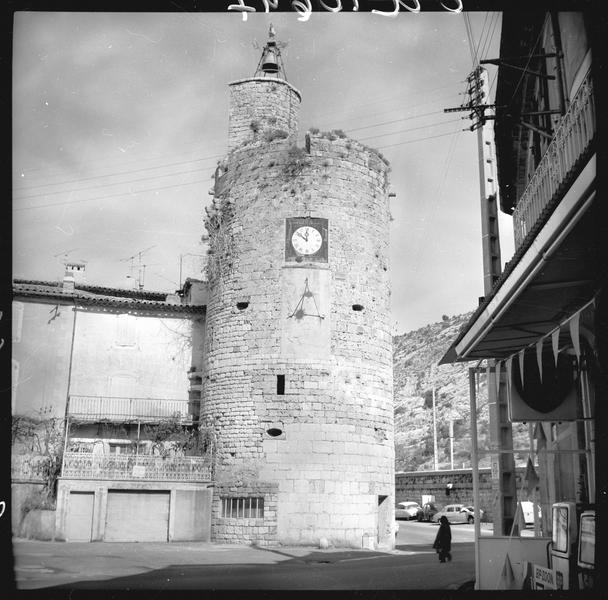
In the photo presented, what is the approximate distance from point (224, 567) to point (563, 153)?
36.9 feet

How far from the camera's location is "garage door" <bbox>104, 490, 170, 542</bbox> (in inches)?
863

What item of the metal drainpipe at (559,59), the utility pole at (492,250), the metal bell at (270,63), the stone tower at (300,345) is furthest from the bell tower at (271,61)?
the metal drainpipe at (559,59)

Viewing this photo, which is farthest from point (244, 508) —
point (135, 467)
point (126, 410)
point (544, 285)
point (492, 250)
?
point (544, 285)

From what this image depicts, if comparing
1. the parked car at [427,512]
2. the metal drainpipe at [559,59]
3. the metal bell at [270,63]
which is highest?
the metal bell at [270,63]

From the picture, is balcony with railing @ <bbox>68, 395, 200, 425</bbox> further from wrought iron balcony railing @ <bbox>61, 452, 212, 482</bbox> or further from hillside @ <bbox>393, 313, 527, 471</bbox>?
hillside @ <bbox>393, 313, 527, 471</bbox>

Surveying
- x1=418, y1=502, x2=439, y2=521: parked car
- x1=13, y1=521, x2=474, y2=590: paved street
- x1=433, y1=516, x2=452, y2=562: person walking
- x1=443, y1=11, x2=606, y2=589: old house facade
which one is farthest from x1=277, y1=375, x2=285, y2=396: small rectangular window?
x1=418, y1=502, x2=439, y2=521: parked car

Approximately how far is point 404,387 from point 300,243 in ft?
232

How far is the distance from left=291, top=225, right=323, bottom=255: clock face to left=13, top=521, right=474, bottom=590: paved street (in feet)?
29.6

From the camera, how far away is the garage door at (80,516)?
21484 mm

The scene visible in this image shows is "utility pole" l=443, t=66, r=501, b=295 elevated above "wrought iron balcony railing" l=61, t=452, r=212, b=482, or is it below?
above

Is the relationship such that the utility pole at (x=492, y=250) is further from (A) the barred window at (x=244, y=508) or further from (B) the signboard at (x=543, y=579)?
(A) the barred window at (x=244, y=508)

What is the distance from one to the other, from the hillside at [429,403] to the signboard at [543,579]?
5456 centimetres

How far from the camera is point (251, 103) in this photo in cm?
2816

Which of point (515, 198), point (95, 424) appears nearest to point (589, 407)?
point (515, 198)
